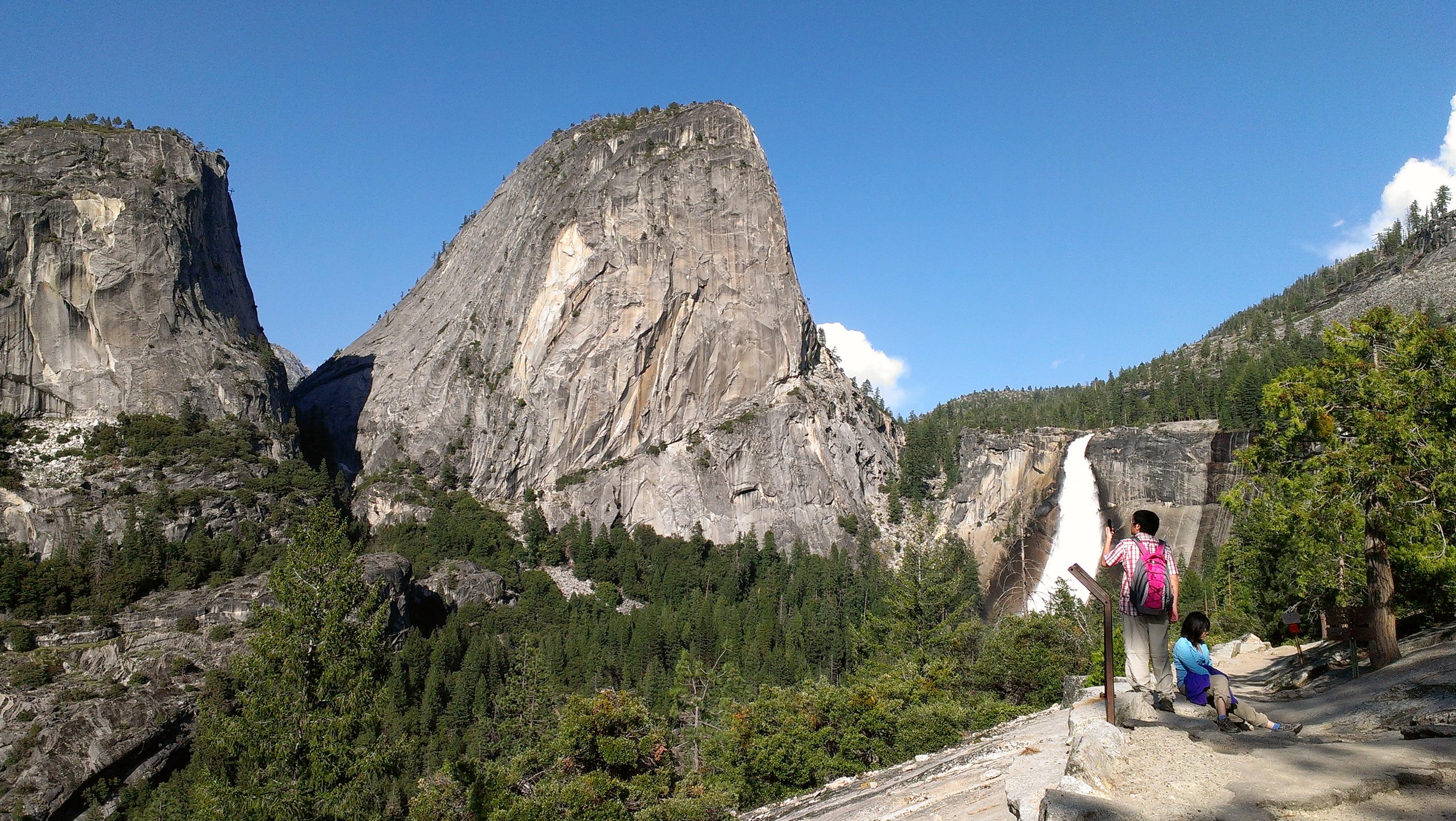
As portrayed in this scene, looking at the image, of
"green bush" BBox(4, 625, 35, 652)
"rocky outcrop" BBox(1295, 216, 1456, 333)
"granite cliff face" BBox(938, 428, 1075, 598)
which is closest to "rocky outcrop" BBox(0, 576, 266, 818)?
"green bush" BBox(4, 625, 35, 652)

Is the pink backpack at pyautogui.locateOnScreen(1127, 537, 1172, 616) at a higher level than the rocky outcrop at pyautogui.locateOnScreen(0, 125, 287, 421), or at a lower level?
lower

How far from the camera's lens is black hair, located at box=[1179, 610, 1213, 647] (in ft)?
33.6

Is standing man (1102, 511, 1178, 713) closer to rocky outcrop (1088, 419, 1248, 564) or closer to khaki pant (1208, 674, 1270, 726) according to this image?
khaki pant (1208, 674, 1270, 726)

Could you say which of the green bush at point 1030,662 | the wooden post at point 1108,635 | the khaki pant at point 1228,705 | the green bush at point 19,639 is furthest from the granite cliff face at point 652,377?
the wooden post at point 1108,635

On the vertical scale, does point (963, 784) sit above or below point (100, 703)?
above

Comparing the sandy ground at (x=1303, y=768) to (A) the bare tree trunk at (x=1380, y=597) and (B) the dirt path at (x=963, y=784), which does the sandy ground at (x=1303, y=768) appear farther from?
(A) the bare tree trunk at (x=1380, y=597)

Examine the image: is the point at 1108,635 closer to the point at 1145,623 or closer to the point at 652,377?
the point at 1145,623

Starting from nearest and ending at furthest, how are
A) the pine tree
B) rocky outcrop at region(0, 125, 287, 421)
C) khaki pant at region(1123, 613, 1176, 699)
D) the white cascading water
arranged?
khaki pant at region(1123, 613, 1176, 699) → the pine tree → the white cascading water → rocky outcrop at region(0, 125, 287, 421)

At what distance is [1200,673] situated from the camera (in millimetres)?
10352

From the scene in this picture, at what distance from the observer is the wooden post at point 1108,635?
26.4 feet

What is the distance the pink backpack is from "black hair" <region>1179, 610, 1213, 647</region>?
0.88 metres

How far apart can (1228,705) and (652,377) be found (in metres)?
97.9

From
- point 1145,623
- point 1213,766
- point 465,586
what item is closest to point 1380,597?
point 1145,623

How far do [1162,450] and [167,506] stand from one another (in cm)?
9655
